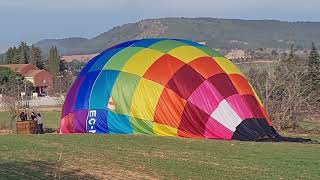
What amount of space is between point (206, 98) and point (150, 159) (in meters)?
6.64

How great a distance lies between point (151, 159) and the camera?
14.6 metres

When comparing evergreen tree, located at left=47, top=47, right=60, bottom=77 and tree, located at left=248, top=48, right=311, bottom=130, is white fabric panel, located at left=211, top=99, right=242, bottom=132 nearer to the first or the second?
tree, located at left=248, top=48, right=311, bottom=130

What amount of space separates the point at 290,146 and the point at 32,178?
10971 millimetres

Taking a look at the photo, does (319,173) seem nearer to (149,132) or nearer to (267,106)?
(149,132)

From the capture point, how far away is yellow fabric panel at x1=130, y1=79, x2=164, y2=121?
2073cm

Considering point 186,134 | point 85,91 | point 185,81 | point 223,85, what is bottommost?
point 186,134

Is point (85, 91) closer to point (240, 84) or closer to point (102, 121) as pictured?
point (102, 121)

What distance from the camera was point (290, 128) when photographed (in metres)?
38.2

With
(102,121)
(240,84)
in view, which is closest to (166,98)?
(102,121)

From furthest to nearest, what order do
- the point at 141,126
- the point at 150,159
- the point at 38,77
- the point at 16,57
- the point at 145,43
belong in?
the point at 16,57, the point at 38,77, the point at 145,43, the point at 141,126, the point at 150,159

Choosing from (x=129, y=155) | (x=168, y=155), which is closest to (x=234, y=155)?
(x=168, y=155)

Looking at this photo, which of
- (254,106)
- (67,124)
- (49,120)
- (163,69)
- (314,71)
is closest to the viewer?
(163,69)

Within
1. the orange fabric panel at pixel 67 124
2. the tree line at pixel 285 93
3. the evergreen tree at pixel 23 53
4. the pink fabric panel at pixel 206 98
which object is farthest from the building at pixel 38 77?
the pink fabric panel at pixel 206 98

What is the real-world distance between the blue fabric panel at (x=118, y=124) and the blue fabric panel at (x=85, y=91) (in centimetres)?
115
